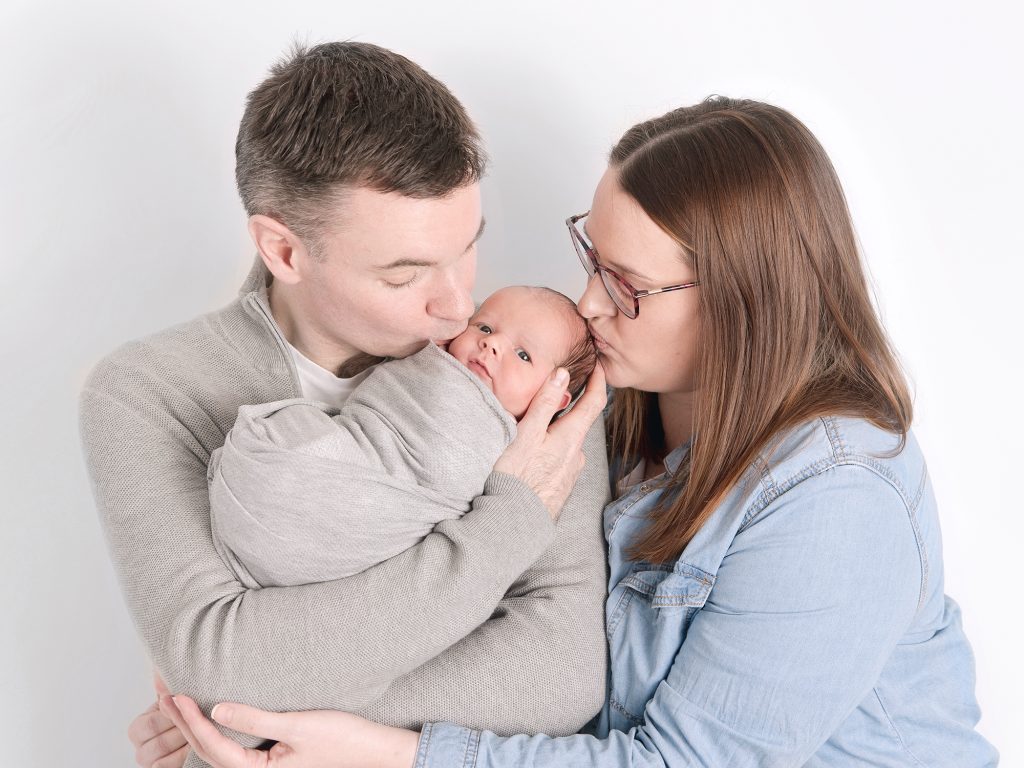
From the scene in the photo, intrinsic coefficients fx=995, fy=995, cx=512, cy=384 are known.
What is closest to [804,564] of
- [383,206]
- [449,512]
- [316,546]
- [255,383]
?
[449,512]

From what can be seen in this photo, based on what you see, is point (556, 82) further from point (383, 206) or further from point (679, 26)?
point (383, 206)

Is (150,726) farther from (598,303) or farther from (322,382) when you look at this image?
(598,303)

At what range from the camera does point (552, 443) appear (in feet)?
7.14

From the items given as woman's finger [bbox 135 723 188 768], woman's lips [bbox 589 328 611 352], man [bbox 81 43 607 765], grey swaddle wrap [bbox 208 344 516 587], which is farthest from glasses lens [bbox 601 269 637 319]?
woman's finger [bbox 135 723 188 768]

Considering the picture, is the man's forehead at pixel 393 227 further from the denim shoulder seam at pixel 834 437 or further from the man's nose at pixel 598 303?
the denim shoulder seam at pixel 834 437

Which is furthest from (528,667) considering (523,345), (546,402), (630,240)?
(630,240)

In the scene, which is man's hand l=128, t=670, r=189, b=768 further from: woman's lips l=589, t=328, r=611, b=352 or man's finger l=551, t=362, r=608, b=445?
woman's lips l=589, t=328, r=611, b=352

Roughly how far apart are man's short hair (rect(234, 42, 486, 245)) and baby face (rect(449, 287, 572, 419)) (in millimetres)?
314

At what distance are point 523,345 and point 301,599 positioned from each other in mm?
756

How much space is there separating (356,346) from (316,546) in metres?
0.63

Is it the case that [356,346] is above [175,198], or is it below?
below

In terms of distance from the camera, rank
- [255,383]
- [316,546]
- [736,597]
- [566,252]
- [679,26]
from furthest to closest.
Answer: [566,252] → [679,26] → [255,383] → [736,597] → [316,546]

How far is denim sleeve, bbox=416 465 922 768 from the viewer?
193 cm

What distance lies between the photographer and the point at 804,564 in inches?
76.0
